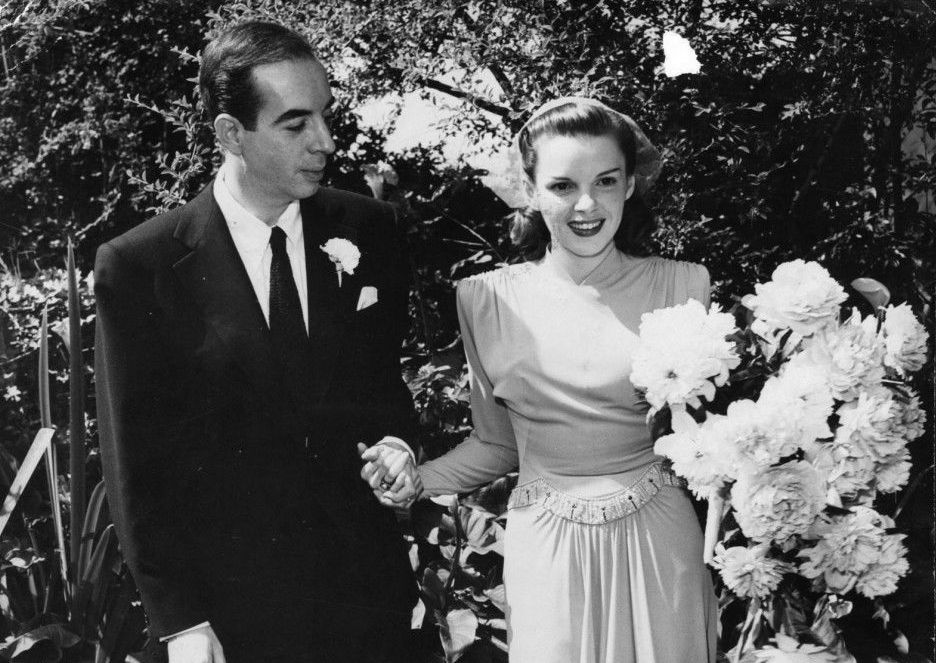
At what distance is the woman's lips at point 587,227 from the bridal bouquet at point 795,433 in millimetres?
251

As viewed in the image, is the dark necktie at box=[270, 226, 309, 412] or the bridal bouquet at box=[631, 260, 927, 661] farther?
the dark necktie at box=[270, 226, 309, 412]

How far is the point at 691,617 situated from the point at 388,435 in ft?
2.45

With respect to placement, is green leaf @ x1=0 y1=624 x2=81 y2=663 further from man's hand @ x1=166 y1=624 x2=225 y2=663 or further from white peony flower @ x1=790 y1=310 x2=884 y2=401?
white peony flower @ x1=790 y1=310 x2=884 y2=401

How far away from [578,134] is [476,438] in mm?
732

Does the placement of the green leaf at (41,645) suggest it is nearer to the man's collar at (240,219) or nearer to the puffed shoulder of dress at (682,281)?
the man's collar at (240,219)

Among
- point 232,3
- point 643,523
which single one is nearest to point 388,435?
point 643,523

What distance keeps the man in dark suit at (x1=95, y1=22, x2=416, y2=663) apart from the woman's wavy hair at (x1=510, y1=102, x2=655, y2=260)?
1.26ft

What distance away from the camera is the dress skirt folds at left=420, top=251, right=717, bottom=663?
5.96ft

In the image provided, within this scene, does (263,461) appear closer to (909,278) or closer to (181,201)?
(181,201)

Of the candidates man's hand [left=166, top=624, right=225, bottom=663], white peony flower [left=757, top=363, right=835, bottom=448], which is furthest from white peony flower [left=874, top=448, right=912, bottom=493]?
man's hand [left=166, top=624, right=225, bottom=663]

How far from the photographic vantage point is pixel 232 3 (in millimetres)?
2779

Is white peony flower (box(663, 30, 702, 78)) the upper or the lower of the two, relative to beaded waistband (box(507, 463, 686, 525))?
upper

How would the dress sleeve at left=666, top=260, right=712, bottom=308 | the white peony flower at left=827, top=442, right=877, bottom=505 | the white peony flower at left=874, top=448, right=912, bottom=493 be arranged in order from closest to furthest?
the white peony flower at left=827, top=442, right=877, bottom=505 → the white peony flower at left=874, top=448, right=912, bottom=493 → the dress sleeve at left=666, top=260, right=712, bottom=308

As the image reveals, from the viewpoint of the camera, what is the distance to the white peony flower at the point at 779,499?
1.67 meters
